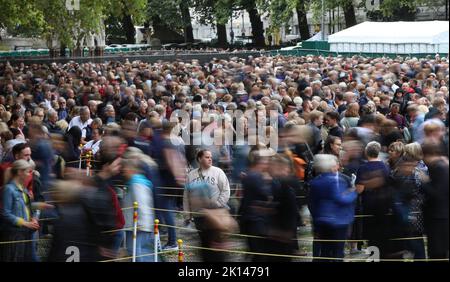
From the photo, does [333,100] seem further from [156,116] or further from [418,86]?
[156,116]

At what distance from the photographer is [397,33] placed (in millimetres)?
47000

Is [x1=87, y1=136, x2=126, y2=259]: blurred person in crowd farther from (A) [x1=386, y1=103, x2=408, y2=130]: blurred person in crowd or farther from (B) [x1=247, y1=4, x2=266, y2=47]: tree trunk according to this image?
(B) [x1=247, y1=4, x2=266, y2=47]: tree trunk

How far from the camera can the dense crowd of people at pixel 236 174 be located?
30.7 ft

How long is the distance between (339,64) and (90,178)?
2331cm

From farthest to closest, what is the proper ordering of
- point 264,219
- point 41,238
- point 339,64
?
point 339,64 < point 41,238 < point 264,219

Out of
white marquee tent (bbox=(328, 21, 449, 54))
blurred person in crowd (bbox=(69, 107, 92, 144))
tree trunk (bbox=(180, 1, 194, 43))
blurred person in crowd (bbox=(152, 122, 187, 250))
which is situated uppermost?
tree trunk (bbox=(180, 1, 194, 43))

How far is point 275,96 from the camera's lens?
2006 centimetres

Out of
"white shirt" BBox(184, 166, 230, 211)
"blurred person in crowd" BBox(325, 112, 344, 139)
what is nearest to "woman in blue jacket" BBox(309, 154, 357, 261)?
"white shirt" BBox(184, 166, 230, 211)

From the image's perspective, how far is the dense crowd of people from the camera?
368 inches

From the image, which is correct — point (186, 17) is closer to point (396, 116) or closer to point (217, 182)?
point (396, 116)

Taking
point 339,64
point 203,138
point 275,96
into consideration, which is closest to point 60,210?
point 203,138

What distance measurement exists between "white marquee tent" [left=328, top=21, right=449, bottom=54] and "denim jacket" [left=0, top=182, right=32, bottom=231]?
33839 mm

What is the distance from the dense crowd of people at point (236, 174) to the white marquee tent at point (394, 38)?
76.1 feet

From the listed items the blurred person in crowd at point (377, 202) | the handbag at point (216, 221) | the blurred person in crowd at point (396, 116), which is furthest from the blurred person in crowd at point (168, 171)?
the blurred person in crowd at point (396, 116)
